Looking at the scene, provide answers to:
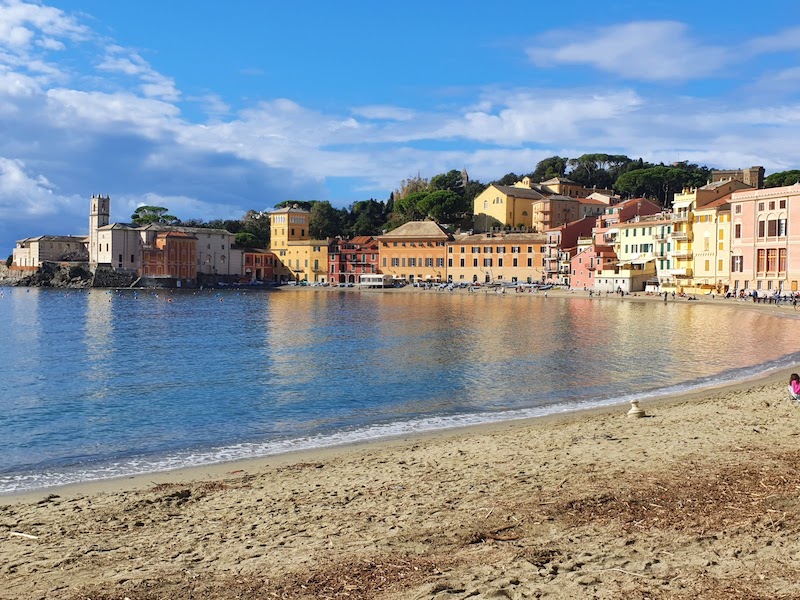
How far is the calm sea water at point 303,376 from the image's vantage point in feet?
49.4

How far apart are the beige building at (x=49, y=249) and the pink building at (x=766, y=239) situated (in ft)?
377

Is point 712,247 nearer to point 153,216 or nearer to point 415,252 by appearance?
point 415,252

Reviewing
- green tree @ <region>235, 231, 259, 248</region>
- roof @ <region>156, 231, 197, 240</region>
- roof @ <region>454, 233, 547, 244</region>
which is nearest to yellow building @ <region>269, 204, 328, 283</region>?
green tree @ <region>235, 231, 259, 248</region>

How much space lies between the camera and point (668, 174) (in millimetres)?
122625

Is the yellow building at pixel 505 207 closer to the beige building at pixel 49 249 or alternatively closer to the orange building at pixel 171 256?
the orange building at pixel 171 256

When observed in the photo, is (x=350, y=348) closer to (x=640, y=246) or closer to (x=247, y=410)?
(x=247, y=410)

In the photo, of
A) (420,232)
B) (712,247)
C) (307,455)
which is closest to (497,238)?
(420,232)

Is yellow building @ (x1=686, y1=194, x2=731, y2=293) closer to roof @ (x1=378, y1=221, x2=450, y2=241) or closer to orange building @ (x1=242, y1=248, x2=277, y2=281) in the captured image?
roof @ (x1=378, y1=221, x2=450, y2=241)

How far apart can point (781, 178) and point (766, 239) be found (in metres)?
47.7

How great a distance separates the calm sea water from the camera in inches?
592

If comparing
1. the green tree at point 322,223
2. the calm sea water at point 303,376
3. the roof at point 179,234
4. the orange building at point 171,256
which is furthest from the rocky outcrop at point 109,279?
the calm sea water at point 303,376

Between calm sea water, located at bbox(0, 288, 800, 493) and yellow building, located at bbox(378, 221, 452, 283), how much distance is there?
183 ft

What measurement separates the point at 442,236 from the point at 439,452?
309ft

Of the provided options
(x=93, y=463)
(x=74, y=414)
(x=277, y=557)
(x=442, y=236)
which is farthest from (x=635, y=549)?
(x=442, y=236)
